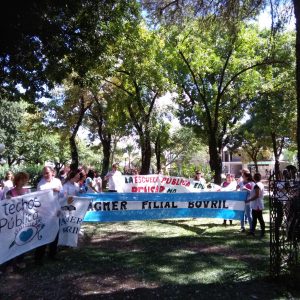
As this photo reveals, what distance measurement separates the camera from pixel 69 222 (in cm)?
845

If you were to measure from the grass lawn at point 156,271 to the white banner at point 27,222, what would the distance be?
465 millimetres

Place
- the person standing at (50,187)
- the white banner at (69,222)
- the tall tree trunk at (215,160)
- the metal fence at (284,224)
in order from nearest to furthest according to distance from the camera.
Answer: the metal fence at (284,224)
the person standing at (50,187)
the white banner at (69,222)
the tall tree trunk at (215,160)

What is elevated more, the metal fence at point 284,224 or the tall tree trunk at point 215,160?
the tall tree trunk at point 215,160

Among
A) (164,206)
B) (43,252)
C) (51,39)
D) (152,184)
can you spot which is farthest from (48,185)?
(152,184)

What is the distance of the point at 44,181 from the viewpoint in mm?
8125

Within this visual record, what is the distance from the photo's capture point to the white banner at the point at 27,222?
6531 mm

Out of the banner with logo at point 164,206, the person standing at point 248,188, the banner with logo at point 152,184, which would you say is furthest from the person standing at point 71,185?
the banner with logo at point 152,184

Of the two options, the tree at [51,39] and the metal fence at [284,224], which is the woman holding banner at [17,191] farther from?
the tree at [51,39]

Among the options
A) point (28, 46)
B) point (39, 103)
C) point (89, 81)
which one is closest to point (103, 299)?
point (28, 46)

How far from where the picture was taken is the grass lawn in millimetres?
5883

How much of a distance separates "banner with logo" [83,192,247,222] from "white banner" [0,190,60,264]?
8.86 feet

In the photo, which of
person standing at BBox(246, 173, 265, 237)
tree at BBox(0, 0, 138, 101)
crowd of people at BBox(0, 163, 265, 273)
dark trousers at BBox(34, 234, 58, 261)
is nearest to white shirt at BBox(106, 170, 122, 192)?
crowd of people at BBox(0, 163, 265, 273)

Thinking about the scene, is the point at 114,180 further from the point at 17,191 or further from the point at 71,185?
the point at 17,191

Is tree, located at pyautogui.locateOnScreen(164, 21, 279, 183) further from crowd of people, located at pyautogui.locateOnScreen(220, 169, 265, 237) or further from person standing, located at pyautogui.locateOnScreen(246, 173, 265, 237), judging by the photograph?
person standing, located at pyautogui.locateOnScreen(246, 173, 265, 237)
